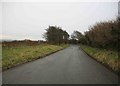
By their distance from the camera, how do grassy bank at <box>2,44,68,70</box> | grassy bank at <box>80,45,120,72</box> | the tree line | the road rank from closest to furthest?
1. the road
2. grassy bank at <box>80,45,120,72</box>
3. grassy bank at <box>2,44,68,70</box>
4. the tree line

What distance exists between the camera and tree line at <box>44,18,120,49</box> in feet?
57.7

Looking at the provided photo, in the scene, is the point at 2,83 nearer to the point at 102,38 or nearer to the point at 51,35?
the point at 102,38

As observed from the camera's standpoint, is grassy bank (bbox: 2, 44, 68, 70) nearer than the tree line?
Yes

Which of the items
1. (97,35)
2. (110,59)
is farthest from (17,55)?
(97,35)

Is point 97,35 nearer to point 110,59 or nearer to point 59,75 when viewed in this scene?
point 110,59

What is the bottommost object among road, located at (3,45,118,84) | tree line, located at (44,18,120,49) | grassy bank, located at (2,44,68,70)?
road, located at (3,45,118,84)

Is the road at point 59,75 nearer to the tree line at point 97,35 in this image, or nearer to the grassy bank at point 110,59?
the grassy bank at point 110,59

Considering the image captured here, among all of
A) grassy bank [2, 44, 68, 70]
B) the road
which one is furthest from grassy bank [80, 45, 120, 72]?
grassy bank [2, 44, 68, 70]

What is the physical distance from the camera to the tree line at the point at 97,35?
1758cm

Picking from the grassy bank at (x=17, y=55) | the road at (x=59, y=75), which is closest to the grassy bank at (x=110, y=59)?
the road at (x=59, y=75)

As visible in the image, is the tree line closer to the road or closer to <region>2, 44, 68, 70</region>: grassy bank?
the road

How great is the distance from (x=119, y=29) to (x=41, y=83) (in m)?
10.1

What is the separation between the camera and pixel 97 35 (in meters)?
26.4

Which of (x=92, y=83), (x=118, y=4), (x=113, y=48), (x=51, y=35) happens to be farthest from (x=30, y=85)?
(x=51, y=35)
